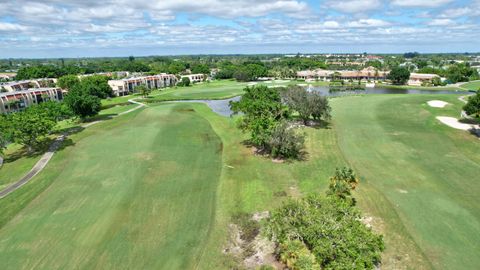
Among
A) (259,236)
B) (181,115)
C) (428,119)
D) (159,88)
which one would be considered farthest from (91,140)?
(159,88)

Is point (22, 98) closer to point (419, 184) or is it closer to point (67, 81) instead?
point (67, 81)

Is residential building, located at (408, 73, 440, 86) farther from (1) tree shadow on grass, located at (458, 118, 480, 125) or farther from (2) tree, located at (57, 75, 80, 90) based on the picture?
(2) tree, located at (57, 75, 80, 90)

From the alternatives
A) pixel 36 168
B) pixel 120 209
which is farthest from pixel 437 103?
pixel 36 168

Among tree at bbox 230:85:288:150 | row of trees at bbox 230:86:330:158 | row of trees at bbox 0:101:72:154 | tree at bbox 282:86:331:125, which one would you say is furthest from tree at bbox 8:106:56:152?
tree at bbox 282:86:331:125

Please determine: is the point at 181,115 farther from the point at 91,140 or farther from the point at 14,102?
the point at 14,102

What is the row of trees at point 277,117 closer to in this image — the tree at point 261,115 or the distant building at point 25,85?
the tree at point 261,115
